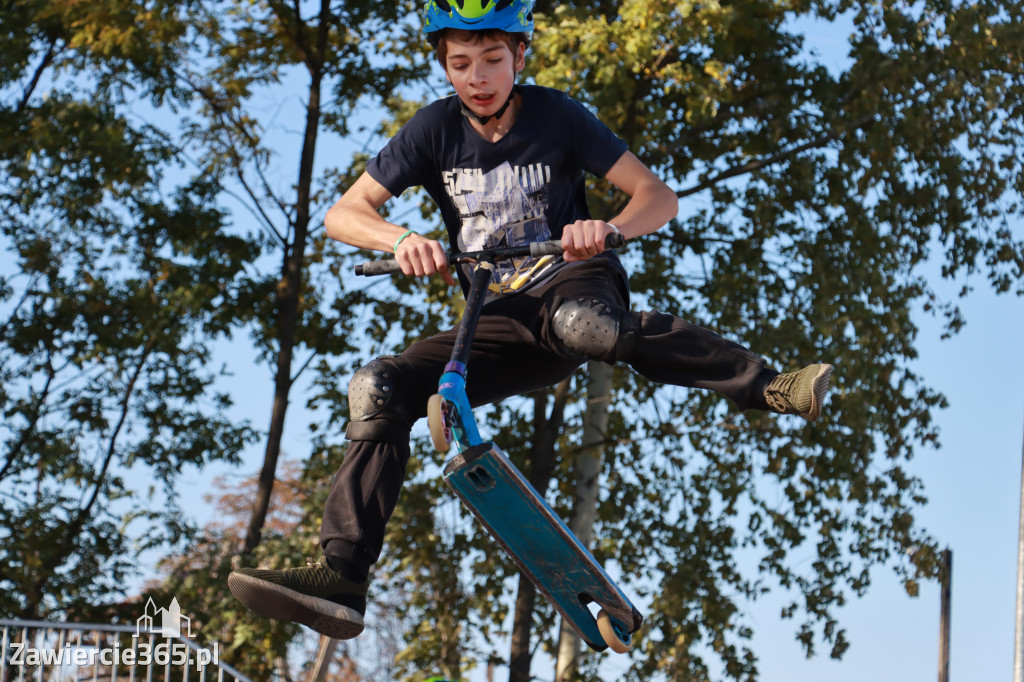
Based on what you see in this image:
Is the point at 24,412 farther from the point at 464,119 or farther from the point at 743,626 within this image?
the point at 464,119

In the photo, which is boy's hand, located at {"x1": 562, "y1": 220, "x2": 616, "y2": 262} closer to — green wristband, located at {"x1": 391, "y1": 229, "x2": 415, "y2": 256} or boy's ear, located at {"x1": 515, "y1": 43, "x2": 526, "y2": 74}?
green wristband, located at {"x1": 391, "y1": 229, "x2": 415, "y2": 256}

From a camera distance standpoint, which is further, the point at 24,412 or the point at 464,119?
the point at 24,412

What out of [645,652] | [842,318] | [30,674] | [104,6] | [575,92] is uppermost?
[104,6]

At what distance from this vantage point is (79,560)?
14.6m

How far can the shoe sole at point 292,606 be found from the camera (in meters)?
3.81

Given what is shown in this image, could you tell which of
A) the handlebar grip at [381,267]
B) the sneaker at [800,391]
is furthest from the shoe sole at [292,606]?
the sneaker at [800,391]

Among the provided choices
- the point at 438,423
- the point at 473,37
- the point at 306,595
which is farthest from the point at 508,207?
the point at 306,595

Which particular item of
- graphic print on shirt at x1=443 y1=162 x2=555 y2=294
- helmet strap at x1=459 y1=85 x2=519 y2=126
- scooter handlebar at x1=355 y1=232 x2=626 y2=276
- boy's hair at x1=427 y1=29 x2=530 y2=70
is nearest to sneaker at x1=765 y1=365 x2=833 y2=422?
scooter handlebar at x1=355 y1=232 x2=626 y2=276

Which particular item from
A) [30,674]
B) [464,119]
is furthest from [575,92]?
[464,119]

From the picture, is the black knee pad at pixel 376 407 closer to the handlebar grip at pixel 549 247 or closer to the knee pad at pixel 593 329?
the knee pad at pixel 593 329

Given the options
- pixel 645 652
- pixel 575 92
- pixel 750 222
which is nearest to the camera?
pixel 575 92

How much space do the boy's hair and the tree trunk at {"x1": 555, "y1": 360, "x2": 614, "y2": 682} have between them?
35.6ft

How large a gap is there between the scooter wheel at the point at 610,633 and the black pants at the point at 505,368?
2.80 feet

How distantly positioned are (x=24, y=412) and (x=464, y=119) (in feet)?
40.5
